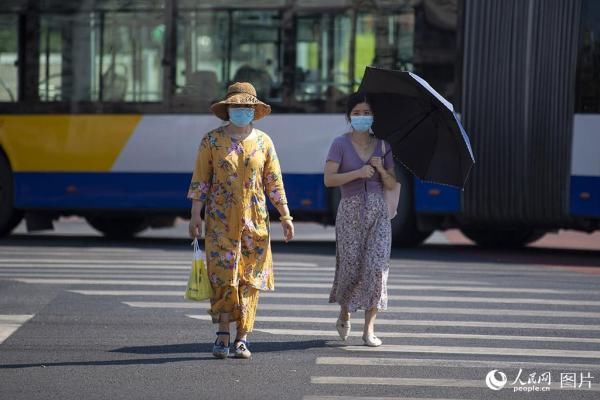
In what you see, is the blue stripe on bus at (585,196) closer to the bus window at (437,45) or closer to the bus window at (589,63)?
the bus window at (589,63)

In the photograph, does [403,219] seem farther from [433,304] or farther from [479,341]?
[479,341]

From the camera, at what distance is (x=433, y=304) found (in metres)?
11.7

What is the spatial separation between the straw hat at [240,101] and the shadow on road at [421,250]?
7422 mm

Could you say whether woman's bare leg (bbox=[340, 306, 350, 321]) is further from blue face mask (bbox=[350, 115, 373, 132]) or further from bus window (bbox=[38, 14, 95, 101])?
bus window (bbox=[38, 14, 95, 101])

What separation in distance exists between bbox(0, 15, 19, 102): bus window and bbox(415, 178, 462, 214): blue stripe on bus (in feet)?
17.4

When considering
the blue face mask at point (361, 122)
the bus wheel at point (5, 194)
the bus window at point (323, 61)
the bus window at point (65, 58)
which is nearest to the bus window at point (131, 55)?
the bus window at point (65, 58)

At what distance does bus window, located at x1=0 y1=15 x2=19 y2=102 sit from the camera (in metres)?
18.4

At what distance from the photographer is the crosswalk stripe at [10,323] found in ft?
31.7

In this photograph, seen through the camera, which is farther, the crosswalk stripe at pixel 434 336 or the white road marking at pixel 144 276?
the white road marking at pixel 144 276

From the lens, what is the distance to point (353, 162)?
373 inches

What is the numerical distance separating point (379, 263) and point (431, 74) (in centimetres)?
817

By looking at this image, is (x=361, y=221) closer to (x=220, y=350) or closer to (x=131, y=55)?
(x=220, y=350)

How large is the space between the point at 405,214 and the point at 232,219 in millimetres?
8646

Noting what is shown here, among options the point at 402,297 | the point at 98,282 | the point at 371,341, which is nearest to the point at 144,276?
the point at 98,282
